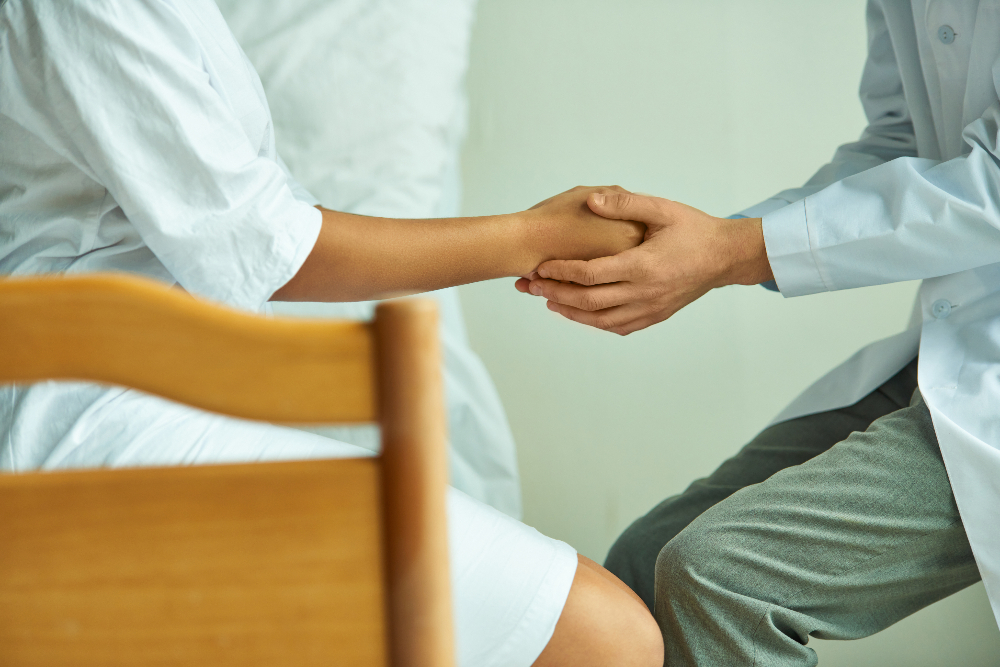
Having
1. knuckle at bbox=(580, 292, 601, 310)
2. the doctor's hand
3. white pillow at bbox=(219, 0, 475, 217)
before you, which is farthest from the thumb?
white pillow at bbox=(219, 0, 475, 217)

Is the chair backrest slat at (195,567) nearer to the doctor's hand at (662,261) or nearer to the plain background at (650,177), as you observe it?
the doctor's hand at (662,261)

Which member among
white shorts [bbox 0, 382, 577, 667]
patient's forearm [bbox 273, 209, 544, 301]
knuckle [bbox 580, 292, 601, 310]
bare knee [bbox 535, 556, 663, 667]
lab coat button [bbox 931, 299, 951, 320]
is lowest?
bare knee [bbox 535, 556, 663, 667]

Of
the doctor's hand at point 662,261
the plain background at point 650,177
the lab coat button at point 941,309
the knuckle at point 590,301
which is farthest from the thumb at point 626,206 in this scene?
the plain background at point 650,177

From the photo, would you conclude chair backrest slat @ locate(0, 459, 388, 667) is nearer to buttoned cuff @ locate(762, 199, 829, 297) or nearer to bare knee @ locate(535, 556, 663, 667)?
bare knee @ locate(535, 556, 663, 667)

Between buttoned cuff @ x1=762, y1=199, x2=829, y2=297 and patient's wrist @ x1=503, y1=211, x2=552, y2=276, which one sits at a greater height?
buttoned cuff @ x1=762, y1=199, x2=829, y2=297

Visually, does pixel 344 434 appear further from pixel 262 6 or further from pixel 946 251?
pixel 946 251

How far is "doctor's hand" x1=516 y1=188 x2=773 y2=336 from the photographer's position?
98 cm

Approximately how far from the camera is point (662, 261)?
3.22ft

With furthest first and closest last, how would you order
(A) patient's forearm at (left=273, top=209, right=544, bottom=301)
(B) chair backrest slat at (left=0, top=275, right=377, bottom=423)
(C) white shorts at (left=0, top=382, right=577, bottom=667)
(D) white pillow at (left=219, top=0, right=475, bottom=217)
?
(D) white pillow at (left=219, top=0, right=475, bottom=217)
(A) patient's forearm at (left=273, top=209, right=544, bottom=301)
(C) white shorts at (left=0, top=382, right=577, bottom=667)
(B) chair backrest slat at (left=0, top=275, right=377, bottom=423)

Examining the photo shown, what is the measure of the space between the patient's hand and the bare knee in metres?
0.44

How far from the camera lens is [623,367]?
1.66 m

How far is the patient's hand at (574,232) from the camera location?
100cm

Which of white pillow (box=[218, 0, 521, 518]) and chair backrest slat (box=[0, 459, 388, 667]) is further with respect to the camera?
white pillow (box=[218, 0, 521, 518])

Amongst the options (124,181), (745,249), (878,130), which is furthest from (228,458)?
(878,130)
